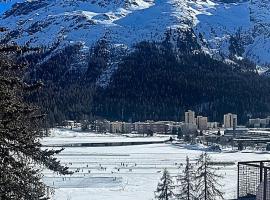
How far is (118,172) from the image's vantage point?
184ft

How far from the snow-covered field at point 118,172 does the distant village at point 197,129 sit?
21779 millimetres

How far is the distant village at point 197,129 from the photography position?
359 ft

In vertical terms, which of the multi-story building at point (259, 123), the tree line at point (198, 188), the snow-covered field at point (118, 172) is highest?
the multi-story building at point (259, 123)

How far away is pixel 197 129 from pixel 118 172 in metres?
80.4

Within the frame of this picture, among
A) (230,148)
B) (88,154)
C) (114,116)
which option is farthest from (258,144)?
(114,116)

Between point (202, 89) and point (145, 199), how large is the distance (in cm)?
16255

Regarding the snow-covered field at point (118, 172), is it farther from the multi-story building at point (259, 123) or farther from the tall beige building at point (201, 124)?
the multi-story building at point (259, 123)

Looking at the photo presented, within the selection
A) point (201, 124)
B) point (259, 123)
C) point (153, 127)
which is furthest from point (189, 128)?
point (259, 123)

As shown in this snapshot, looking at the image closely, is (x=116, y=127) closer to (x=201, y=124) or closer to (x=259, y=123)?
(x=201, y=124)

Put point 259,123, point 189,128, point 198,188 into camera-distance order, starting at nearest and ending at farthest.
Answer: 1. point 198,188
2. point 189,128
3. point 259,123

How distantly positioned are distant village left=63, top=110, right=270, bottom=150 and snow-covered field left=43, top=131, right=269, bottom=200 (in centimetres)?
2178

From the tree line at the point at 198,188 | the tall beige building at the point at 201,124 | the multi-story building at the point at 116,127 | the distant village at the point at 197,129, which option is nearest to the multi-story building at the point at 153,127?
the distant village at the point at 197,129

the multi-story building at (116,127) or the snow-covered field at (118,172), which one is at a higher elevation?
the multi-story building at (116,127)

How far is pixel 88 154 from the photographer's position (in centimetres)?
7750
